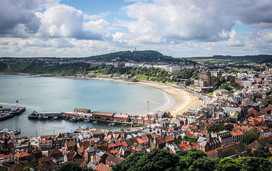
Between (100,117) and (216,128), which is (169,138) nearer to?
(216,128)

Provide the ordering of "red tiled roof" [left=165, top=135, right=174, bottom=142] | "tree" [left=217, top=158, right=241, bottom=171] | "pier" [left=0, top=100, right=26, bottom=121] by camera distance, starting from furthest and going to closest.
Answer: "pier" [left=0, top=100, right=26, bottom=121], "red tiled roof" [left=165, top=135, right=174, bottom=142], "tree" [left=217, top=158, right=241, bottom=171]

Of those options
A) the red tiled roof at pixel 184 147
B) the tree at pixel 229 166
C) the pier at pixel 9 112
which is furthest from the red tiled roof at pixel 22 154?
the pier at pixel 9 112

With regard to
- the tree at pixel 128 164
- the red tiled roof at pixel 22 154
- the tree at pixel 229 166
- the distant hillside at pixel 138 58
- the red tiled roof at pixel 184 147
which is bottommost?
the red tiled roof at pixel 22 154

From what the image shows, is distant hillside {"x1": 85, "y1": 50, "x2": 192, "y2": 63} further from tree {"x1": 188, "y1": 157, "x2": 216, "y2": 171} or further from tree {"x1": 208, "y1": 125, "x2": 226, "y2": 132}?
tree {"x1": 188, "y1": 157, "x2": 216, "y2": 171}

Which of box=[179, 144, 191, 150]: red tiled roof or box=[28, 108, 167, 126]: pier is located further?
box=[28, 108, 167, 126]: pier

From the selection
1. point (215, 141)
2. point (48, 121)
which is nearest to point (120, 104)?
point (48, 121)

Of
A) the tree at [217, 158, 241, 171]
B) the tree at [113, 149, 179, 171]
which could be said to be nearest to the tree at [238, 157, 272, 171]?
the tree at [217, 158, 241, 171]

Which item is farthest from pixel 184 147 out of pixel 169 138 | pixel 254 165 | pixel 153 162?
pixel 153 162

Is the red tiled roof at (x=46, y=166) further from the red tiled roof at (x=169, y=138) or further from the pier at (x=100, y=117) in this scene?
the pier at (x=100, y=117)
